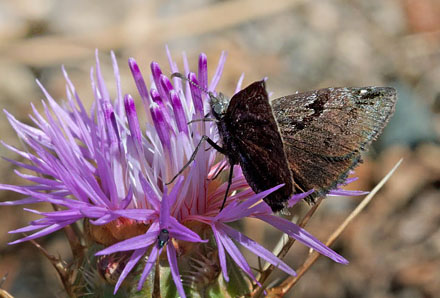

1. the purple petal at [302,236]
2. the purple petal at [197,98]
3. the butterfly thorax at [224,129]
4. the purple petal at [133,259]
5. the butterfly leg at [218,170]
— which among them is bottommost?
the purple petal at [302,236]

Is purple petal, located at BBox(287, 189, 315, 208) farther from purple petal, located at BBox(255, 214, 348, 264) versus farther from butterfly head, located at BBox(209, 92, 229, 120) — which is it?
butterfly head, located at BBox(209, 92, 229, 120)

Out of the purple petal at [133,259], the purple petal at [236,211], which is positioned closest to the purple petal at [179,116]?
the purple petal at [236,211]

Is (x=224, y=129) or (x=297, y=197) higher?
(x=224, y=129)

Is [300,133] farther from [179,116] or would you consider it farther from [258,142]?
[179,116]

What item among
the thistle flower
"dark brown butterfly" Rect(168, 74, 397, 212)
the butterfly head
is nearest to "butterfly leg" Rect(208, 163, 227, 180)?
the thistle flower

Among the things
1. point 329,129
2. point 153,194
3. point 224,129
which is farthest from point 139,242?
point 329,129

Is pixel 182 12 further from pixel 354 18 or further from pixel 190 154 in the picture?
pixel 190 154

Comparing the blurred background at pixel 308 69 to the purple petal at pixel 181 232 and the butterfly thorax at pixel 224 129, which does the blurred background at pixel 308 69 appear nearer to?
the butterfly thorax at pixel 224 129

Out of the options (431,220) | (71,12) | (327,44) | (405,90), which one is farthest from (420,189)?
(71,12)
